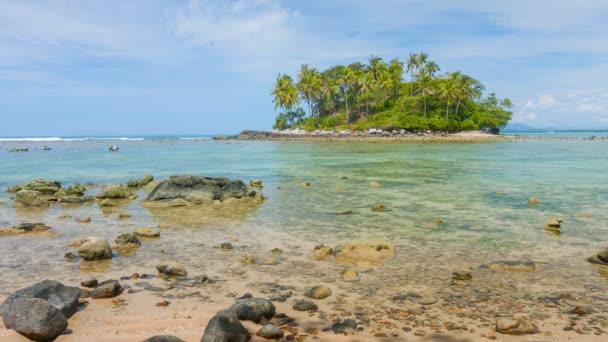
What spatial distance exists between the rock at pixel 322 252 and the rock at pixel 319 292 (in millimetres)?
1958

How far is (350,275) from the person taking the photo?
24.1 ft

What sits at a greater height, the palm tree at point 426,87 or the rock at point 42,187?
the palm tree at point 426,87

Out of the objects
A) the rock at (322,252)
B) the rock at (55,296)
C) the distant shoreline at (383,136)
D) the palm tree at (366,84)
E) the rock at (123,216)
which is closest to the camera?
the rock at (55,296)

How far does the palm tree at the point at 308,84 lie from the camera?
10634cm

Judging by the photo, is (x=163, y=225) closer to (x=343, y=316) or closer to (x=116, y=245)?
(x=116, y=245)

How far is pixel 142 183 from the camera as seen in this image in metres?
21.5

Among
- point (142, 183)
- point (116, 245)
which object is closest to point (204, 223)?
point (116, 245)

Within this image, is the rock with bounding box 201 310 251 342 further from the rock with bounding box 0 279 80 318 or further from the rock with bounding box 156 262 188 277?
the rock with bounding box 156 262 188 277

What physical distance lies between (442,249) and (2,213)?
13702 mm

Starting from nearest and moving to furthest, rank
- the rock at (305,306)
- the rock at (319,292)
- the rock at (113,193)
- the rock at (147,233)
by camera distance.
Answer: the rock at (305,306)
the rock at (319,292)
the rock at (147,233)
the rock at (113,193)

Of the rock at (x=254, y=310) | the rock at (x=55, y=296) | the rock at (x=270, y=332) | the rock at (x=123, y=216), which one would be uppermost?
the rock at (x=55, y=296)

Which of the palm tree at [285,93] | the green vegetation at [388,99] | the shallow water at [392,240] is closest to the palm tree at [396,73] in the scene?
the green vegetation at [388,99]

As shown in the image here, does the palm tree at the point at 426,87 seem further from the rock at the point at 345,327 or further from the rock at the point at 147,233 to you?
the rock at the point at 345,327

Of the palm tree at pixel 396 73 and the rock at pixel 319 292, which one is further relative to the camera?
the palm tree at pixel 396 73
